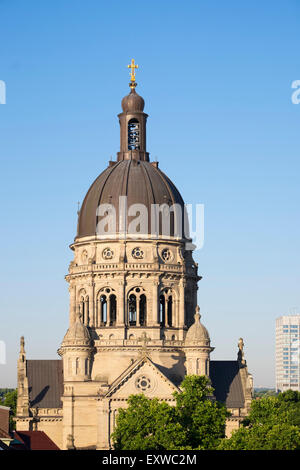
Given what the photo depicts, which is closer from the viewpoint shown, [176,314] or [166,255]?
[176,314]

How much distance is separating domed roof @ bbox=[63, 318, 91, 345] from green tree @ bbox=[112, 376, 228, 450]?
38.3ft

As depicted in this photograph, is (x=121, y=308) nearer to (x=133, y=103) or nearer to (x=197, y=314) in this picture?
(x=197, y=314)

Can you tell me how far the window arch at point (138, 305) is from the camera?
11488cm

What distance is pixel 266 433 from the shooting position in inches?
3664

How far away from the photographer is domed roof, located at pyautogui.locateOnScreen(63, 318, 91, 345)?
366 feet

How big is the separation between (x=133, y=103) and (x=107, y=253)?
599 inches

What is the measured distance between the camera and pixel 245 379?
120188mm

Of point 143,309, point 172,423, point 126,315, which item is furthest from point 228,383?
point 172,423

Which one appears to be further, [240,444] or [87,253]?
[87,253]

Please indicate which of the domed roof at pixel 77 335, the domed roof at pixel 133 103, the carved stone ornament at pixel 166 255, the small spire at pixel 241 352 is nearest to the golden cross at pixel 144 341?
the domed roof at pixel 77 335

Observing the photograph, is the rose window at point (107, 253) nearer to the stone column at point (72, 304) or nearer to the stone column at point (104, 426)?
the stone column at point (72, 304)
